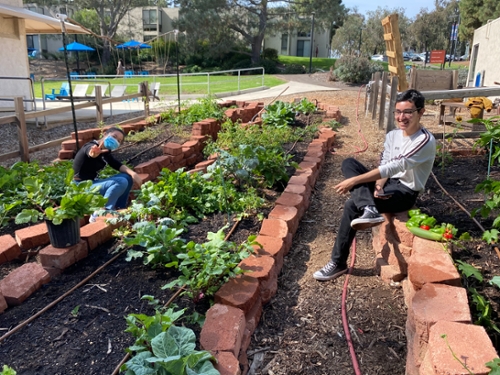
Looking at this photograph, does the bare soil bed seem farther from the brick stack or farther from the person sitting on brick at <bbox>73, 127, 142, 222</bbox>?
the person sitting on brick at <bbox>73, 127, 142, 222</bbox>

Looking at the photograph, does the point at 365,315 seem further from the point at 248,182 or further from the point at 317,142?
the point at 317,142

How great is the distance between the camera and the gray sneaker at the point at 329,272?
10.9 ft

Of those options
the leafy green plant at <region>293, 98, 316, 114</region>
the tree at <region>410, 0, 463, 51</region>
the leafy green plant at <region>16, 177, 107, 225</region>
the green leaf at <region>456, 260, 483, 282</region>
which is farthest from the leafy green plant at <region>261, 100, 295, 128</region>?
the tree at <region>410, 0, 463, 51</region>

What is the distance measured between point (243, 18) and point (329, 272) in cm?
3314

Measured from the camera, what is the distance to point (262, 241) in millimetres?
3301

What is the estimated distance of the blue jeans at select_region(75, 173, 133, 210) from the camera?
172 inches

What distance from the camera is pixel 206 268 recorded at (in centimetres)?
260

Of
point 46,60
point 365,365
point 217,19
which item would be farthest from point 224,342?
point 46,60

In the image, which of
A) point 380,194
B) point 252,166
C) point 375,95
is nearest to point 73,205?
point 252,166

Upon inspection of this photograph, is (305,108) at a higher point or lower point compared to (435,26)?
lower

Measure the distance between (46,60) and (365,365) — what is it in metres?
42.7

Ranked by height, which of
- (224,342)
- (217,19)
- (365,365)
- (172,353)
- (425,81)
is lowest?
(365,365)

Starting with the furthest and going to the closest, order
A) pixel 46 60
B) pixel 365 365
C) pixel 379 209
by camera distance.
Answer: pixel 46 60
pixel 379 209
pixel 365 365

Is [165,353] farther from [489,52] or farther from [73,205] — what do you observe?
[489,52]
